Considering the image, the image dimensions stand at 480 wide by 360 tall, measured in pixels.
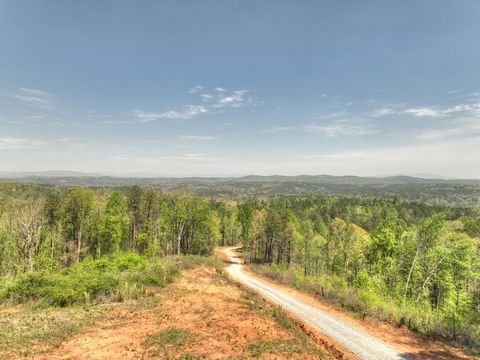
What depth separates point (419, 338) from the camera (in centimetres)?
1730

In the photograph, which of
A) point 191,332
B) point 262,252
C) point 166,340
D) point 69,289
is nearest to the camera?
point 166,340

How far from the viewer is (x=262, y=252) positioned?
73.2 metres

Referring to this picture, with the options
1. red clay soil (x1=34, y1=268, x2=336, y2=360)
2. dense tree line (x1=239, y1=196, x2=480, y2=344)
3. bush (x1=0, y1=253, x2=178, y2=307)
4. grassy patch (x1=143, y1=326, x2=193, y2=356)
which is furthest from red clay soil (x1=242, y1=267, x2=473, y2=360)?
bush (x1=0, y1=253, x2=178, y2=307)

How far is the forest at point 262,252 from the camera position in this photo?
2266cm

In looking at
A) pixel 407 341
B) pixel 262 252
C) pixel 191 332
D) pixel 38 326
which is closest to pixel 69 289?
pixel 38 326

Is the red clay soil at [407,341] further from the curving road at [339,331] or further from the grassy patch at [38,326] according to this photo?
the grassy patch at [38,326]

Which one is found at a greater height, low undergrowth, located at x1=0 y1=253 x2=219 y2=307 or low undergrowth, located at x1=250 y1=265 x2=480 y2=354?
low undergrowth, located at x1=0 y1=253 x2=219 y2=307

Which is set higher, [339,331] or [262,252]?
[339,331]

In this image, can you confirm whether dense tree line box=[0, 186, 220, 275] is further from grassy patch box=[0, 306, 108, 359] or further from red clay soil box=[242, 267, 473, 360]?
red clay soil box=[242, 267, 473, 360]

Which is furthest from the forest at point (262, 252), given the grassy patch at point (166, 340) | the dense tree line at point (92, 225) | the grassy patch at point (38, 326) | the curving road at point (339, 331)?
the grassy patch at point (166, 340)

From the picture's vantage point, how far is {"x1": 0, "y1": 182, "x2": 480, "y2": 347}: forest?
22656 millimetres

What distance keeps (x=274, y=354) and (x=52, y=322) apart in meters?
13.2

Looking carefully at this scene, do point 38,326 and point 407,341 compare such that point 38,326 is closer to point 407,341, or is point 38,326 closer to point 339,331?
point 339,331

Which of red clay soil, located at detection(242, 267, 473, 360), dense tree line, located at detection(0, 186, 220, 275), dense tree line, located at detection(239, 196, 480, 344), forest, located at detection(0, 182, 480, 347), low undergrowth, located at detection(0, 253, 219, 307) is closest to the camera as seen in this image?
red clay soil, located at detection(242, 267, 473, 360)
